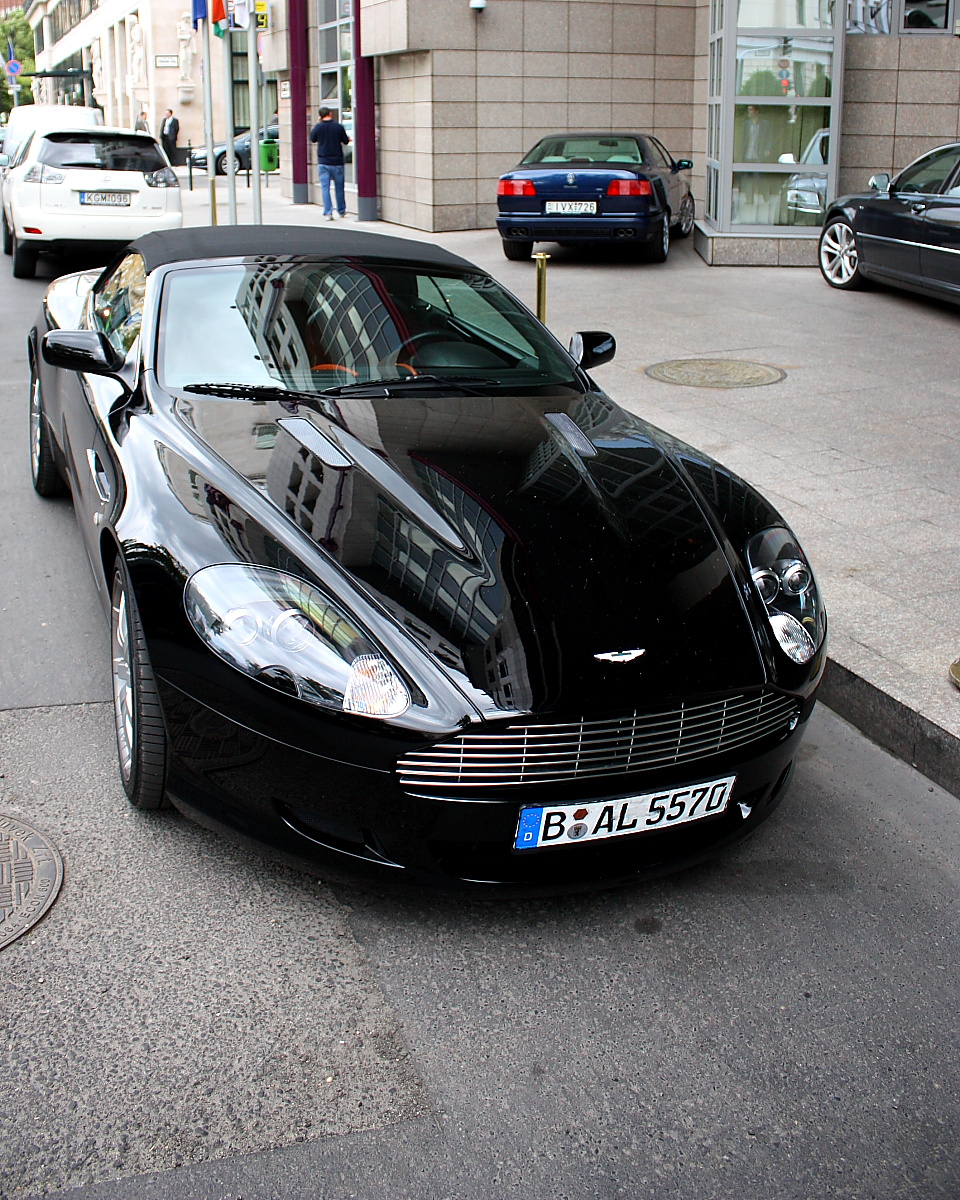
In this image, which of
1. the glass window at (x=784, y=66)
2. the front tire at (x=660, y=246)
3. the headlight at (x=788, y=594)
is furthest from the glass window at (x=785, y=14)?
the headlight at (x=788, y=594)

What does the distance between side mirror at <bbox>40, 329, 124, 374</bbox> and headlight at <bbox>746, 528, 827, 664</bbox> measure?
2366 millimetres

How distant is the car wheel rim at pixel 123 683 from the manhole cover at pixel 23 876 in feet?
1.01

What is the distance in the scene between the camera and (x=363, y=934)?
293 centimetres

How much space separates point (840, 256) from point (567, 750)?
451 inches

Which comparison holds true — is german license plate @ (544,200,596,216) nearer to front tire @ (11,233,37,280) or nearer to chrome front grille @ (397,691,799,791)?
front tire @ (11,233,37,280)

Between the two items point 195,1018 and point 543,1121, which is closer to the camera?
point 543,1121

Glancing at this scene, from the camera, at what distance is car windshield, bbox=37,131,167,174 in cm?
1384

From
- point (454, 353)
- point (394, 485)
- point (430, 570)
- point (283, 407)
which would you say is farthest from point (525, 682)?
point (454, 353)

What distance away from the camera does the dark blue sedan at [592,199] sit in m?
14.5

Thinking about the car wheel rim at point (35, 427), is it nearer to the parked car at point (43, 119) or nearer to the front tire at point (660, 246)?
the front tire at point (660, 246)

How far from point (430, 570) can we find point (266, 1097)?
4.12 feet

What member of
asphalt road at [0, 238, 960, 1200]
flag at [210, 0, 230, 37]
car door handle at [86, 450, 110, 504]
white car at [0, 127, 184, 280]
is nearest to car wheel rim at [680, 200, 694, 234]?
flag at [210, 0, 230, 37]

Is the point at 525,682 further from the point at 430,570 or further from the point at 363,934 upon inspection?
the point at 363,934

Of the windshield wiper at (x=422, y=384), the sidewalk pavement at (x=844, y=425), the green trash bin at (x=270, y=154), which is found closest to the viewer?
the windshield wiper at (x=422, y=384)
